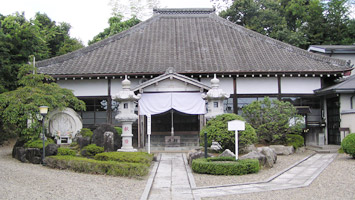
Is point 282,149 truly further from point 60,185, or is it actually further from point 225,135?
point 60,185

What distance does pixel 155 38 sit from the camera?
2384 cm

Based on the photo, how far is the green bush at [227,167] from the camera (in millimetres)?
11330

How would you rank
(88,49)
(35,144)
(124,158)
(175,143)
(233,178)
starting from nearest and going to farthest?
1. (233,178)
2. (124,158)
3. (35,144)
4. (175,143)
5. (88,49)

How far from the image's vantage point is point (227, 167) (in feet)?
37.2

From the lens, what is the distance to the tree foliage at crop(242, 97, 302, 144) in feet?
56.0

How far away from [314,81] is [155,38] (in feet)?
36.8

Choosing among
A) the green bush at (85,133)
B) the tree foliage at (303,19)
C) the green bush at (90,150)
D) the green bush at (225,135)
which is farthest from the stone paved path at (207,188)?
the tree foliage at (303,19)

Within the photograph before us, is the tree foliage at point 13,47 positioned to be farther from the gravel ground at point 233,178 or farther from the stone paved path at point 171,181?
the gravel ground at point 233,178

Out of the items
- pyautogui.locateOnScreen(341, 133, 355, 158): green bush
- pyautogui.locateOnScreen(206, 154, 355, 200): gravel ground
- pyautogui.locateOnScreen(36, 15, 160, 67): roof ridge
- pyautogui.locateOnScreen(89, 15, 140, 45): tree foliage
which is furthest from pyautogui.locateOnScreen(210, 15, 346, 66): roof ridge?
pyautogui.locateOnScreen(89, 15, 140, 45): tree foliage

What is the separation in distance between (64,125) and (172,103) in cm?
600

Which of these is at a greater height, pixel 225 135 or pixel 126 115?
pixel 126 115

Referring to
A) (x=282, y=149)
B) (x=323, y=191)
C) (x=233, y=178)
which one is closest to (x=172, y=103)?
(x=282, y=149)

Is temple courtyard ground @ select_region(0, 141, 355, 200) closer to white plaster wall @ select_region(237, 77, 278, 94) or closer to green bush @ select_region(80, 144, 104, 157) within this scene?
green bush @ select_region(80, 144, 104, 157)

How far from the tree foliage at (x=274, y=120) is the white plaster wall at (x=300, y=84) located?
3.13m
